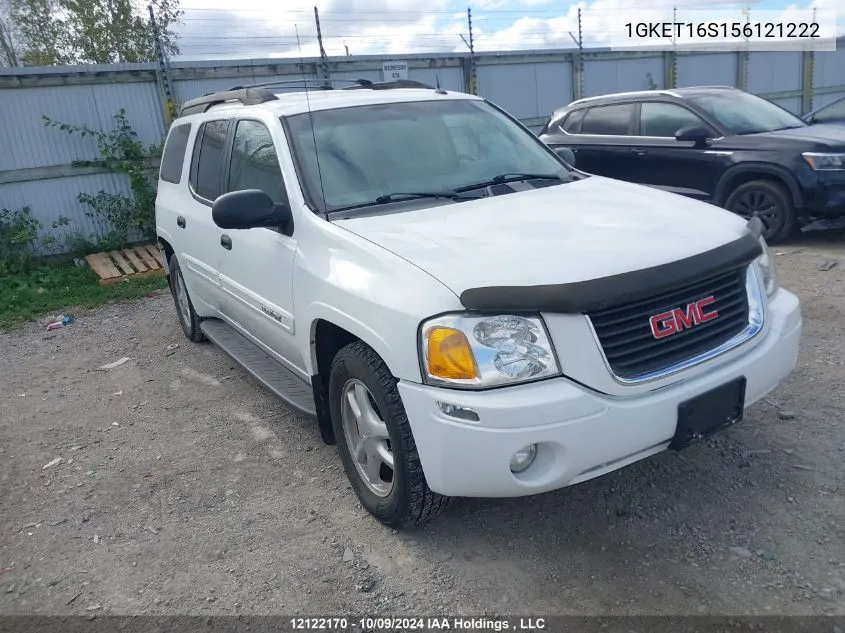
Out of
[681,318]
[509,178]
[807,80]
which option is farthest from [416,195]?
[807,80]

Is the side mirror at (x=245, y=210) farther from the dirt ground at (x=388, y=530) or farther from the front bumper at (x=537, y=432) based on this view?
the dirt ground at (x=388, y=530)

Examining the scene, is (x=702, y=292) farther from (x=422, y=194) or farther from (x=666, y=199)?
(x=422, y=194)

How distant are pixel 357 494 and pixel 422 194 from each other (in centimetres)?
148

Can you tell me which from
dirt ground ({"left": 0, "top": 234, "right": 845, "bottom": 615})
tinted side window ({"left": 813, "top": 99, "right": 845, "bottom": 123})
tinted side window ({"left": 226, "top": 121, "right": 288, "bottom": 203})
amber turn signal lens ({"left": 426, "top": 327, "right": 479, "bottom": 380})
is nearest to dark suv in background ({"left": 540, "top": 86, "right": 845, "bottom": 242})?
tinted side window ({"left": 813, "top": 99, "right": 845, "bottom": 123})

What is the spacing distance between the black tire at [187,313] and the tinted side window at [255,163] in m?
1.77

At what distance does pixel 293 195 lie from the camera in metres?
3.49

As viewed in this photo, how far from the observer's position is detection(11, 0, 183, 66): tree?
20.2m

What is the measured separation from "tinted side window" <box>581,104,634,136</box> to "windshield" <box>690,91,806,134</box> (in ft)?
2.60

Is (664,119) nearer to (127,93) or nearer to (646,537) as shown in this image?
(646,537)

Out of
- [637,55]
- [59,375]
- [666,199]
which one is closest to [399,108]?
[666,199]

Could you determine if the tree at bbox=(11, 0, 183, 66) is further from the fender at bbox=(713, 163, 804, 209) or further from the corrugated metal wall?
the fender at bbox=(713, 163, 804, 209)

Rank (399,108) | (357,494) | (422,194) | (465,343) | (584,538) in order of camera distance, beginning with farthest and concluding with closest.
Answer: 1. (399,108)
2. (422,194)
3. (357,494)
4. (584,538)
5. (465,343)

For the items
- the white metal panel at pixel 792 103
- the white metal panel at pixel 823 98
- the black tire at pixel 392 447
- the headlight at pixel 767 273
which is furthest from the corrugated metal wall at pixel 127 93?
the headlight at pixel 767 273

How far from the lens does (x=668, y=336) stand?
2.67 metres
